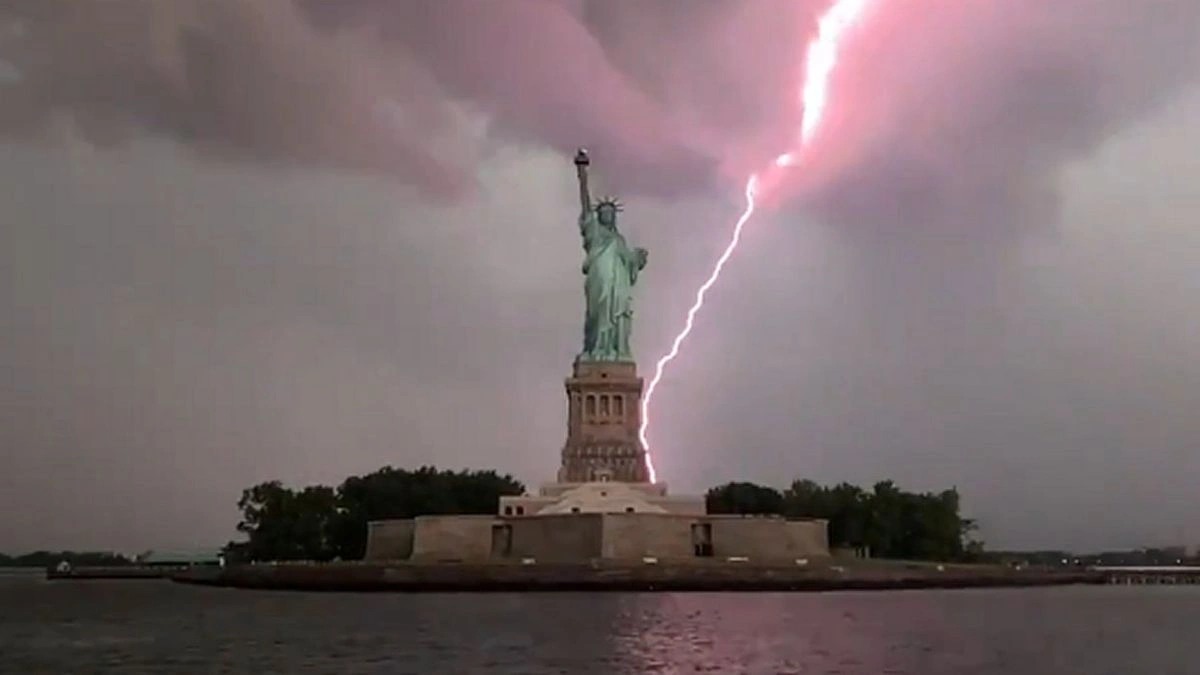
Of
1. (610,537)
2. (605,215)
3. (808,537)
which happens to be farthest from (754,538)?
(605,215)

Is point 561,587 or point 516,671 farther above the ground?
point 561,587

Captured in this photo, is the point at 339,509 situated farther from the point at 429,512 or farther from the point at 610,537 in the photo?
the point at 610,537

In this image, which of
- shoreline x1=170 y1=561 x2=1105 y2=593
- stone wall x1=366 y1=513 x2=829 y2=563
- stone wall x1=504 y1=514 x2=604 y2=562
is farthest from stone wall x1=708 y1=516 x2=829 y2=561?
stone wall x1=504 y1=514 x2=604 y2=562

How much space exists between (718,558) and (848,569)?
561cm

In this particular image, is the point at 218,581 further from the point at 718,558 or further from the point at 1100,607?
the point at 1100,607

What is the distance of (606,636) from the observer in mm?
35719

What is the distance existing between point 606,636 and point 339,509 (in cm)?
5892

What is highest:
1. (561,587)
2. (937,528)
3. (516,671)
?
(937,528)

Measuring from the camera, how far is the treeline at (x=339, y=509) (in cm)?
9088

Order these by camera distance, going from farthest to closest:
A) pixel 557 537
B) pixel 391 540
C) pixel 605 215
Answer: pixel 605 215 → pixel 391 540 → pixel 557 537

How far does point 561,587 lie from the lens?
60.7 metres

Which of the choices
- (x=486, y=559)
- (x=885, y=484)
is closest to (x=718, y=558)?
(x=486, y=559)

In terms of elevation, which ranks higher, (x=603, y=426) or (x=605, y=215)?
(x=605, y=215)

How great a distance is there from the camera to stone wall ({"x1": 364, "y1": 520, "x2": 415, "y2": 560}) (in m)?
71.8
